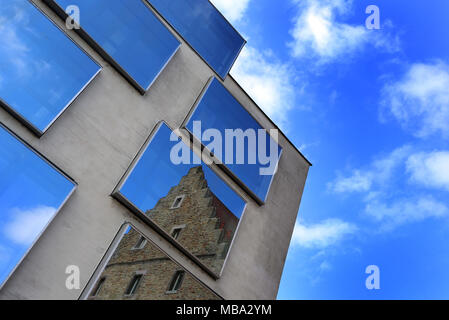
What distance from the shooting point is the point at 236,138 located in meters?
14.5

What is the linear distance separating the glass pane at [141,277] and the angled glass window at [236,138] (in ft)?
14.2

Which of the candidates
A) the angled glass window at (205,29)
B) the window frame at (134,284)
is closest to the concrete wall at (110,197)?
the angled glass window at (205,29)

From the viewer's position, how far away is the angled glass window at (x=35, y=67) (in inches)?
350

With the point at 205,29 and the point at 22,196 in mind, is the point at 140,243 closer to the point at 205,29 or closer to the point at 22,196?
the point at 22,196

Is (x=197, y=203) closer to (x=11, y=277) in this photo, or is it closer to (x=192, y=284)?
(x=192, y=284)

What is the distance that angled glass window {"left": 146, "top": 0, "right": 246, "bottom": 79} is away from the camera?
47.8 ft

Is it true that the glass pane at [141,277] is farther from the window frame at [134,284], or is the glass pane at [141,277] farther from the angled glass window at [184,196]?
the angled glass window at [184,196]

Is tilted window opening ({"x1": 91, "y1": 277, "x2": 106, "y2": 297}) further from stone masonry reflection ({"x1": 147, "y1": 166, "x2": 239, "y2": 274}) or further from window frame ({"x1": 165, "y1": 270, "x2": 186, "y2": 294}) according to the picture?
stone masonry reflection ({"x1": 147, "y1": 166, "x2": 239, "y2": 274})

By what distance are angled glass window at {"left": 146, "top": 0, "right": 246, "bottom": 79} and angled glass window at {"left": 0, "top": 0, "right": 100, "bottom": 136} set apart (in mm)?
5051

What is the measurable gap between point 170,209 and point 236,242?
2.98 metres

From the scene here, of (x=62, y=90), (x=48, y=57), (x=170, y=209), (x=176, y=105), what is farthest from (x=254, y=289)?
(x=48, y=57)

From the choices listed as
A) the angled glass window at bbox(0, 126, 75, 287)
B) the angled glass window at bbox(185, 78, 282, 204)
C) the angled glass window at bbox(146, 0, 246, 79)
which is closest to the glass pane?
the angled glass window at bbox(0, 126, 75, 287)

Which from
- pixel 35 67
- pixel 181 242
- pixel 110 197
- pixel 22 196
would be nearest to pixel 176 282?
pixel 181 242

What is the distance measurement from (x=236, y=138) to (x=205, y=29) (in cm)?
466
